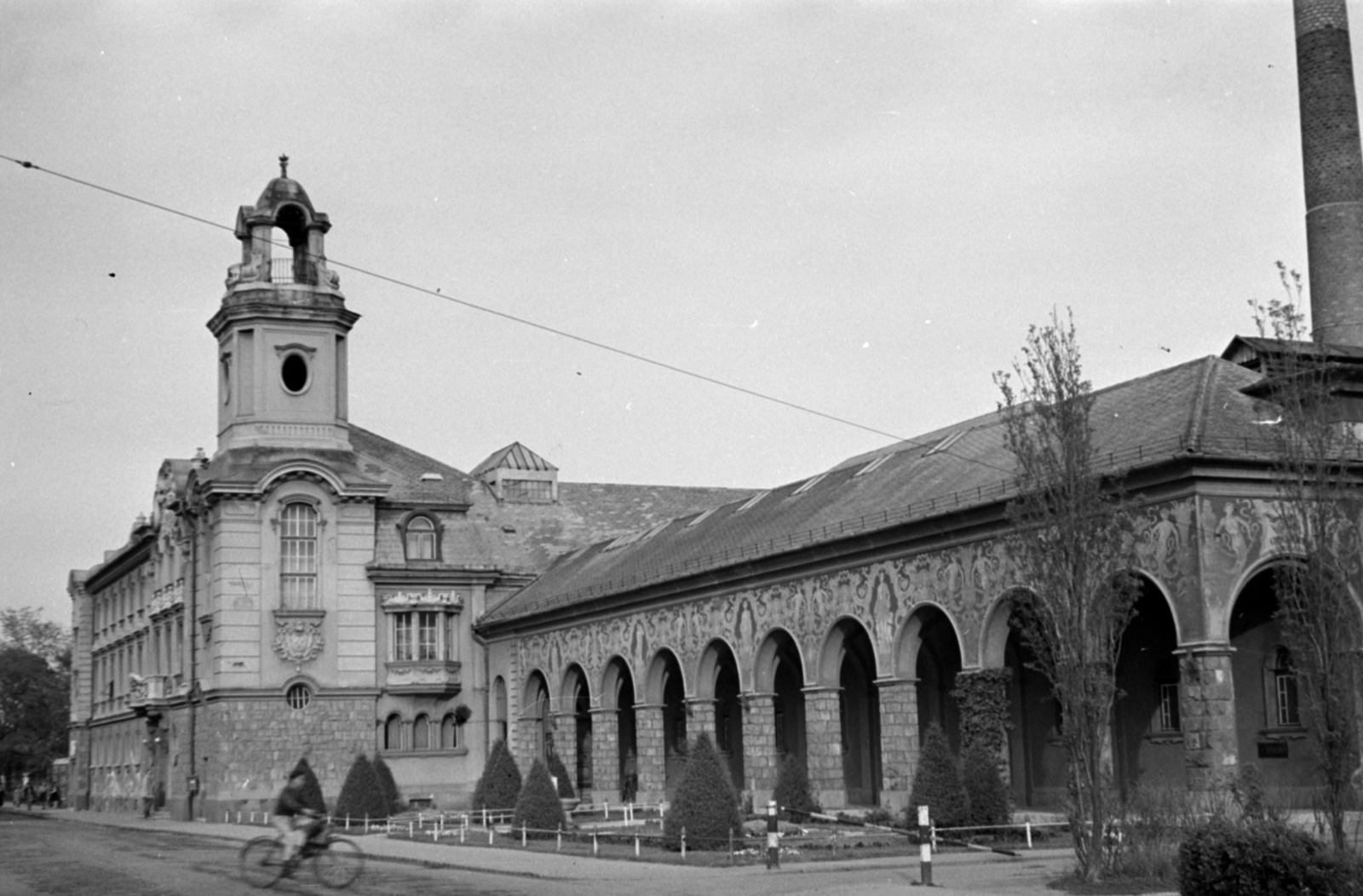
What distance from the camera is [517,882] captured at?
26234mm

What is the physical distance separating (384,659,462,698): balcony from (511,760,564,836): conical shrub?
24259 millimetres

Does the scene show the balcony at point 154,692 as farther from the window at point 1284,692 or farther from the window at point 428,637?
the window at point 1284,692

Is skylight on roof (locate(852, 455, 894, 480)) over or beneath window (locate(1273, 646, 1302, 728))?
over

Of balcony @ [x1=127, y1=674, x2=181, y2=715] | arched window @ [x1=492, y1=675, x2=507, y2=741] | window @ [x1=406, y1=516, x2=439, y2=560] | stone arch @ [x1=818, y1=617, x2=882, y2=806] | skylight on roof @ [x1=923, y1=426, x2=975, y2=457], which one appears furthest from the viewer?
balcony @ [x1=127, y1=674, x2=181, y2=715]

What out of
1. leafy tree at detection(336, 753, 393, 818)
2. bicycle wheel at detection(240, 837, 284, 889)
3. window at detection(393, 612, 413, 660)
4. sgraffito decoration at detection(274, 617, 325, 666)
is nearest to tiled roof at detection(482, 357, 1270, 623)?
window at detection(393, 612, 413, 660)

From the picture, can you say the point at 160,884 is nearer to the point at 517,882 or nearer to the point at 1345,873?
the point at 517,882

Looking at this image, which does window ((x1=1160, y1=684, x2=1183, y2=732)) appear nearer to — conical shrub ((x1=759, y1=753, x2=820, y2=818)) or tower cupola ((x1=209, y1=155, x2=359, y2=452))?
conical shrub ((x1=759, y1=753, x2=820, y2=818))

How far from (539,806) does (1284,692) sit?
49.5 feet

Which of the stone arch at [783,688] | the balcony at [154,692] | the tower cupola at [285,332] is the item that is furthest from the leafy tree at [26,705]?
the stone arch at [783,688]

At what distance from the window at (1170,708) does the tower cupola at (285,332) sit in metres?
33.5

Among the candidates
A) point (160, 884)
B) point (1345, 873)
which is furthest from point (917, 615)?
point (1345, 873)

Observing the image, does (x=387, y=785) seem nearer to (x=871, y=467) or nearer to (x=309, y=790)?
(x=871, y=467)

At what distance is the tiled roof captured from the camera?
111 ft

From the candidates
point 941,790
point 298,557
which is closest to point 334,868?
point 941,790
